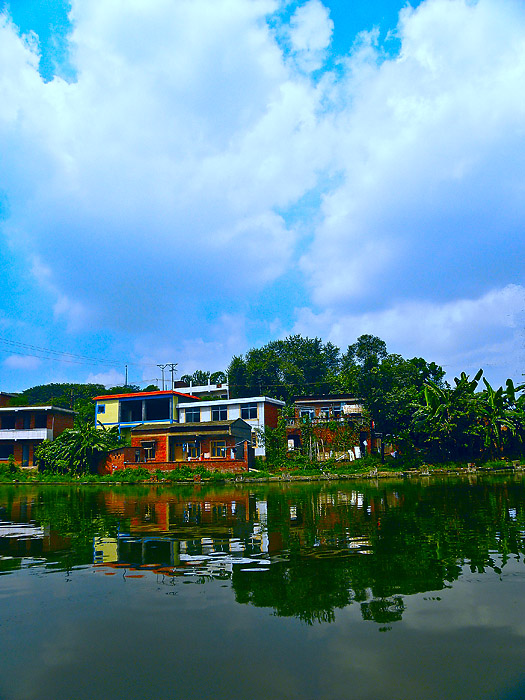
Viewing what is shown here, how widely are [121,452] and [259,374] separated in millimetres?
33667

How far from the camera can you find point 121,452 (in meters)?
53.2

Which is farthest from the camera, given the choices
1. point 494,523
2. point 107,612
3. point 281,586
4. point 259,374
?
point 259,374

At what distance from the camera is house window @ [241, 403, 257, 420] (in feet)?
193

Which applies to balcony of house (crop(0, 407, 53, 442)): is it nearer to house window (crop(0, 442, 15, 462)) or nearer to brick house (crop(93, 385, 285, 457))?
house window (crop(0, 442, 15, 462))

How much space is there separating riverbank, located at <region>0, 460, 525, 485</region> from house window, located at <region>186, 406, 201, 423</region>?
1191cm

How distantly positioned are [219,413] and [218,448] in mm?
8878

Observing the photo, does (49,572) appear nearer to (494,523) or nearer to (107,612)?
(107,612)

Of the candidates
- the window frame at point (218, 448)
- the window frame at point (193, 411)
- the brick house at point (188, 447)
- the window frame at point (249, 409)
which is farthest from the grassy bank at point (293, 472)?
the window frame at point (193, 411)

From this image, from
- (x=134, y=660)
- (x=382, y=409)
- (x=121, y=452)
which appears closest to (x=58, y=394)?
(x=121, y=452)

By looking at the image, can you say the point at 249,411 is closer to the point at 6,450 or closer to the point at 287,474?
the point at 287,474

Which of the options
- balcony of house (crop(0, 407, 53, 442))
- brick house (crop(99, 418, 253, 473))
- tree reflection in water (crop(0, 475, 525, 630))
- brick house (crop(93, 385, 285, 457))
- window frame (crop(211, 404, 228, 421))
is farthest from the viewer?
window frame (crop(211, 404, 228, 421))

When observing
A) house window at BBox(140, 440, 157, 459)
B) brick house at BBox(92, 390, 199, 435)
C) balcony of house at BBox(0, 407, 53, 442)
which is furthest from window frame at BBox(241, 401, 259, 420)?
balcony of house at BBox(0, 407, 53, 442)

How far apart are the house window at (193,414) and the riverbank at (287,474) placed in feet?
39.1

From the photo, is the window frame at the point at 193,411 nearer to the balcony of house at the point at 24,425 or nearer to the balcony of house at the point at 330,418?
the balcony of house at the point at 330,418
